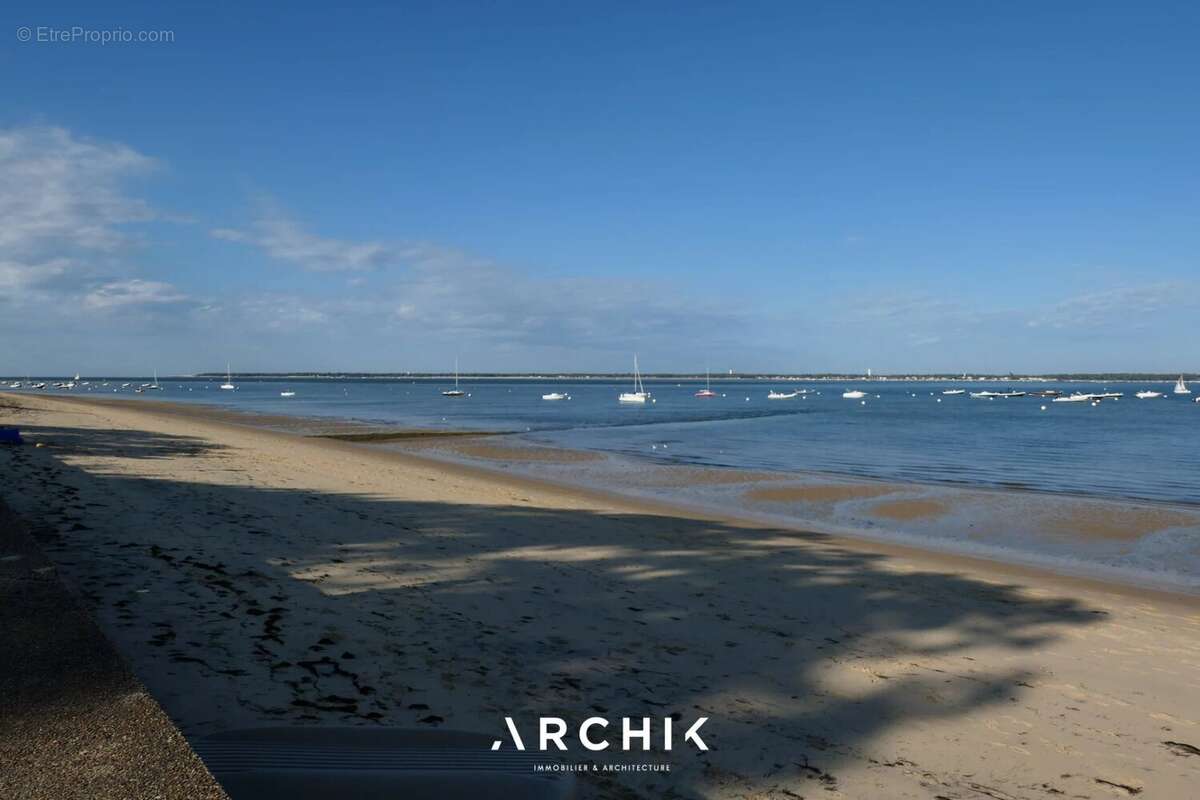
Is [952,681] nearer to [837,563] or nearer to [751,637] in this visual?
[751,637]

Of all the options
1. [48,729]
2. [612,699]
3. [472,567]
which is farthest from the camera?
[472,567]

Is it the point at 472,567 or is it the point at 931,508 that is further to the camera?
the point at 931,508

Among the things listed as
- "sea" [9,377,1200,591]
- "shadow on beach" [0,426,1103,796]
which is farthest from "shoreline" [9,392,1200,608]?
"shadow on beach" [0,426,1103,796]

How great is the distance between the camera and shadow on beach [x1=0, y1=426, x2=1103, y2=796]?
524 centimetres

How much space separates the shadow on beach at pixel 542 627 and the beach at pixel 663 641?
0.03 m

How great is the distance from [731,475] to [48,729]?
78.1 ft

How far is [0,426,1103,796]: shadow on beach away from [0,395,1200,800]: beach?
0.11 ft

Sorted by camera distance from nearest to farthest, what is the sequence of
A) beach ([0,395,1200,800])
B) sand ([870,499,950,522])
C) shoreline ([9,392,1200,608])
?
beach ([0,395,1200,800]) < shoreline ([9,392,1200,608]) < sand ([870,499,950,522])

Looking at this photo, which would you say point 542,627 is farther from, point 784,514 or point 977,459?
point 977,459

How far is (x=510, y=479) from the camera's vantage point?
22984 millimetres

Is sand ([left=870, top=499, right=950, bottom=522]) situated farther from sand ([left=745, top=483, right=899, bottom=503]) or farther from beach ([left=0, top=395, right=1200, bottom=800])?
beach ([left=0, top=395, right=1200, bottom=800])

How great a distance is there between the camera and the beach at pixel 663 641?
5059mm

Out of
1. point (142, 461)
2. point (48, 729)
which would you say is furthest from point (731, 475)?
point (48, 729)

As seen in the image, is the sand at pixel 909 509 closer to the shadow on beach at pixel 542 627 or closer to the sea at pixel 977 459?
the sea at pixel 977 459
